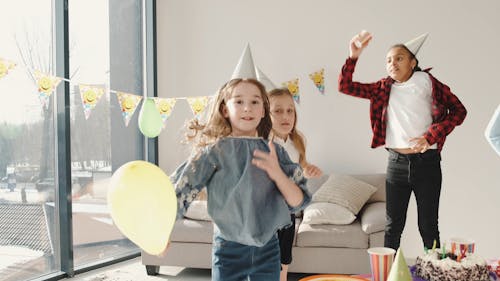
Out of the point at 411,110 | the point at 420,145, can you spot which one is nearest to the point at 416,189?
the point at 420,145

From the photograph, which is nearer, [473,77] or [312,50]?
[473,77]

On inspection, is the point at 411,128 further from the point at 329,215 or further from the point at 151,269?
the point at 151,269

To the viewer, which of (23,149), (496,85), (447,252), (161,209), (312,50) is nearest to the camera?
(161,209)

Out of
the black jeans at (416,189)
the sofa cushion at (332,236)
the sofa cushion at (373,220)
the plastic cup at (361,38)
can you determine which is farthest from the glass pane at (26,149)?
the black jeans at (416,189)

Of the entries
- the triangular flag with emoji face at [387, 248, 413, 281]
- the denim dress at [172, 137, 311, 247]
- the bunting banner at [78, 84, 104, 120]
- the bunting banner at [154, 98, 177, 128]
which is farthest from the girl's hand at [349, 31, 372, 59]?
the bunting banner at [154, 98, 177, 128]

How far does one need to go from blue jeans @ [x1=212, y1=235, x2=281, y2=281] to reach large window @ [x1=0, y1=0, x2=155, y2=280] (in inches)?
67.8

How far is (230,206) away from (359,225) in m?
1.81

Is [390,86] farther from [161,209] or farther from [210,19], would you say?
[210,19]

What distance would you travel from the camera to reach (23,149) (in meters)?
3.12

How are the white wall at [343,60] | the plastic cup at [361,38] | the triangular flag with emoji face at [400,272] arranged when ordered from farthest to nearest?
1. the white wall at [343,60]
2. the plastic cup at [361,38]
3. the triangular flag with emoji face at [400,272]

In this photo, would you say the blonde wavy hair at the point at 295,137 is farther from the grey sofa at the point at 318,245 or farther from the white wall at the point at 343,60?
the white wall at the point at 343,60

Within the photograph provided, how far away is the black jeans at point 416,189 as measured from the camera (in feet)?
7.39

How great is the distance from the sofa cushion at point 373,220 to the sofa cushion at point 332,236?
0.06 metres

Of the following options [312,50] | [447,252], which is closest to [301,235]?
[447,252]
